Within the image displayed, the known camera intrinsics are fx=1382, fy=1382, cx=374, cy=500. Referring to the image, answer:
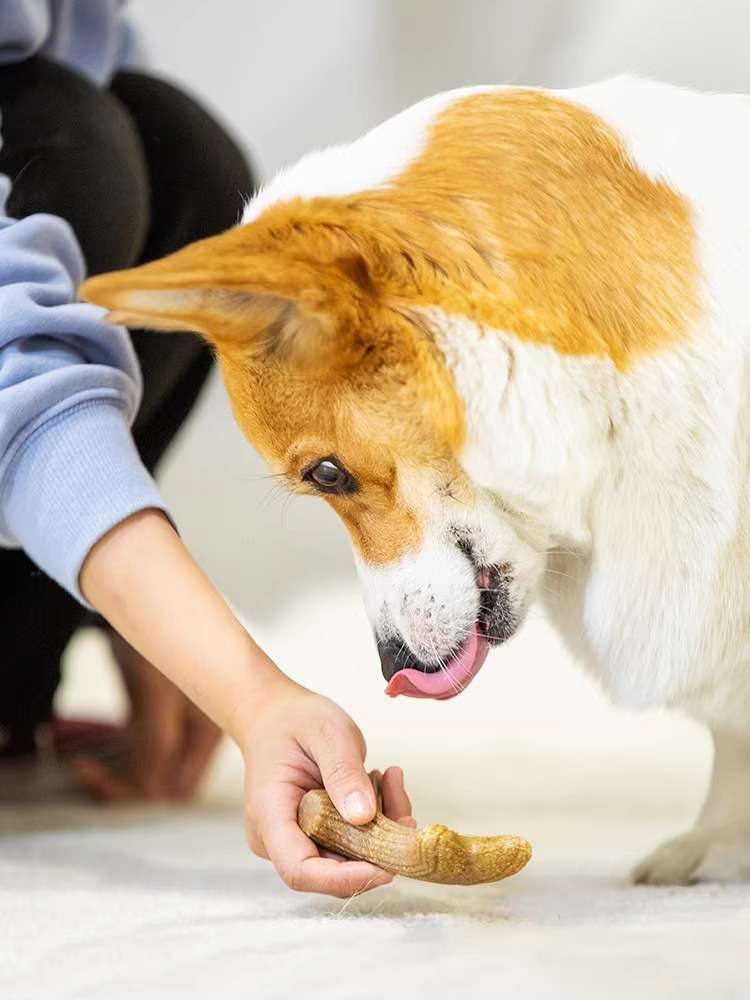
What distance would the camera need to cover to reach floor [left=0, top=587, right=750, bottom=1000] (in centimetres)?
73

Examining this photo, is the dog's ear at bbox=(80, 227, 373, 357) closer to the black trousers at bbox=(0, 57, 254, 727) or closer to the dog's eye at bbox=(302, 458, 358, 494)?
the dog's eye at bbox=(302, 458, 358, 494)

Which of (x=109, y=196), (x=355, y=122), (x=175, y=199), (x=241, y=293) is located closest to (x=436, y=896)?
(x=241, y=293)

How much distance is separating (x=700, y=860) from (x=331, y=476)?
0.41 m

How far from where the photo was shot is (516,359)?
854mm

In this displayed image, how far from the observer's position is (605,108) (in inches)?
36.3

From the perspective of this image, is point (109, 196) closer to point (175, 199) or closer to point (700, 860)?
point (175, 199)

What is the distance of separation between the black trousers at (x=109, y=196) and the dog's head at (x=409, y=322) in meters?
0.38

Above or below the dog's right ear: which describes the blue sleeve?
below

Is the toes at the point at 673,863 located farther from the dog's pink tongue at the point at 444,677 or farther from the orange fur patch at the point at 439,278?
the orange fur patch at the point at 439,278

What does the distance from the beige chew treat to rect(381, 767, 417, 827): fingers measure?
4 centimetres

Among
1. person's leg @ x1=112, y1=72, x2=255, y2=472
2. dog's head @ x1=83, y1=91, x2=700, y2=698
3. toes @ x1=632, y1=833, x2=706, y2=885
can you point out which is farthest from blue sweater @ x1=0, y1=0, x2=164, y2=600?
toes @ x1=632, y1=833, x2=706, y2=885

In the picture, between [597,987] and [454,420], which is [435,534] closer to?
[454,420]

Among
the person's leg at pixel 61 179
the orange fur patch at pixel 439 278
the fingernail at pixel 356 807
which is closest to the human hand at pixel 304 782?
the fingernail at pixel 356 807

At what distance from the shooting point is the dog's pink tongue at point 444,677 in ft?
3.07
